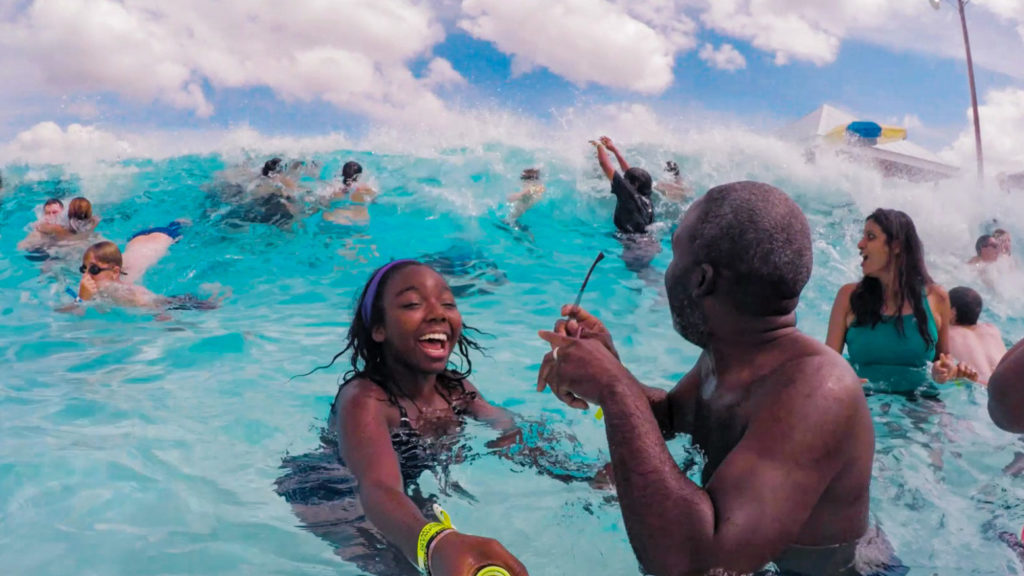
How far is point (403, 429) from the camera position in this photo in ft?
10.6

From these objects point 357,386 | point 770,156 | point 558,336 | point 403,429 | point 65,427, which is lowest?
point 65,427

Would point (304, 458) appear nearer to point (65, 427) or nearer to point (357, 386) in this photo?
point (357, 386)

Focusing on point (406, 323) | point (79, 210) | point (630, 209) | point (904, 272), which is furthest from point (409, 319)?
point (79, 210)

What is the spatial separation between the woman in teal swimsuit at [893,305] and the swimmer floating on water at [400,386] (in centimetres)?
261

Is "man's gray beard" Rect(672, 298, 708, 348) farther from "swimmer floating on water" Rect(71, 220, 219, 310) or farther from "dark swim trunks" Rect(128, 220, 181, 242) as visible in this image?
"dark swim trunks" Rect(128, 220, 181, 242)

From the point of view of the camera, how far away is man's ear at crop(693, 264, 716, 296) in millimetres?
1984

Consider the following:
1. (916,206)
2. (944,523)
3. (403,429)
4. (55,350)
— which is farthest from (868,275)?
(916,206)

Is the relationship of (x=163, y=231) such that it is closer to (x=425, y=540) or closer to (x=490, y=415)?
(x=490, y=415)

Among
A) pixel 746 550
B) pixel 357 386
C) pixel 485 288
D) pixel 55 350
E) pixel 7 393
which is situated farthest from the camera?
pixel 485 288

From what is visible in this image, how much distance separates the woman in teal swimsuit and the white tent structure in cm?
1747

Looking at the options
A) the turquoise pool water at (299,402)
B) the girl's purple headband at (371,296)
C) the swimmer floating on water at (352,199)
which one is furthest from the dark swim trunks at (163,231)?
the girl's purple headband at (371,296)

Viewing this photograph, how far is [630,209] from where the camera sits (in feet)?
32.2

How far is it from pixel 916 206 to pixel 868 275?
1299 centimetres

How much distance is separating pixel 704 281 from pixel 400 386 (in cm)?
174
